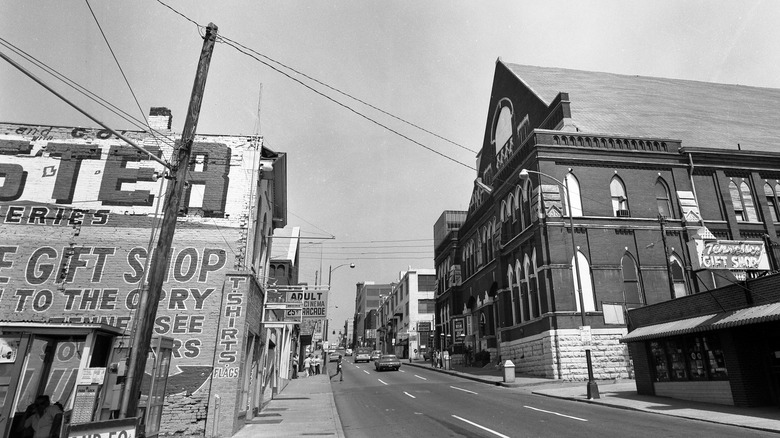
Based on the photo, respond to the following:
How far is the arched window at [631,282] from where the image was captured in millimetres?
28156

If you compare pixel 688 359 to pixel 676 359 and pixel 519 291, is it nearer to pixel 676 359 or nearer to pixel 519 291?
pixel 676 359

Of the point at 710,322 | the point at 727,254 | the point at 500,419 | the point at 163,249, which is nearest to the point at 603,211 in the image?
the point at 727,254

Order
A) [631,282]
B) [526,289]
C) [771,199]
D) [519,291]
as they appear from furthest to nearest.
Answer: [771,199] → [519,291] → [526,289] → [631,282]

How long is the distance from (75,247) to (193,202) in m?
3.52

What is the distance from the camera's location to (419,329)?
233 feet

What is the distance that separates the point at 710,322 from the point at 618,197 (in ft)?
53.9

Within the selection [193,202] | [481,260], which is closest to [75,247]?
[193,202]

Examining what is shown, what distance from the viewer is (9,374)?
29.3ft

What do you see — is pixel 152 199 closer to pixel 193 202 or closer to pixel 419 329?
pixel 193 202

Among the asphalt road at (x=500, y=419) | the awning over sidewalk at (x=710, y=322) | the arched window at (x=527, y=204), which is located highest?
the arched window at (x=527, y=204)

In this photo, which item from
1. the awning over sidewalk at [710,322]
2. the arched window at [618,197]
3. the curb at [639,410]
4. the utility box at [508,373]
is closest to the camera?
the curb at [639,410]

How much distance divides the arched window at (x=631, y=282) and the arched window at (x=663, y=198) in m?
4.46

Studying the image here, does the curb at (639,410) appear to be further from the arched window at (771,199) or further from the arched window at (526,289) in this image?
the arched window at (771,199)

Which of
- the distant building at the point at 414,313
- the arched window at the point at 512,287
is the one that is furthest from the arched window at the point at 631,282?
the distant building at the point at 414,313
